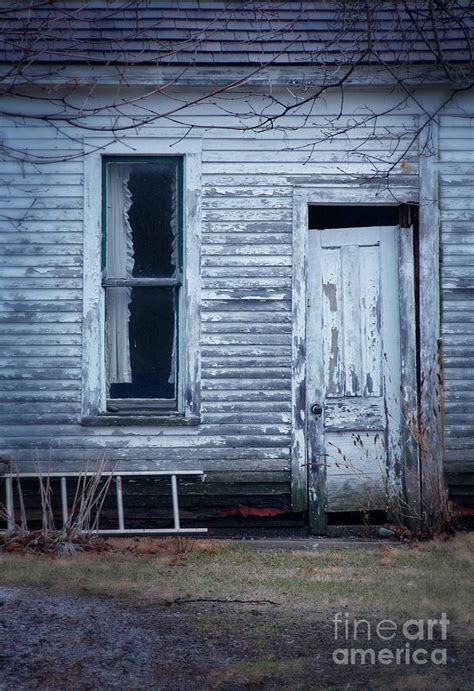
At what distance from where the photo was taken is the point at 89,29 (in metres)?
7.57

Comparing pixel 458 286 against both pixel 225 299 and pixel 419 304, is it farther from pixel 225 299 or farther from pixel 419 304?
pixel 225 299

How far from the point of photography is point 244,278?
771 cm

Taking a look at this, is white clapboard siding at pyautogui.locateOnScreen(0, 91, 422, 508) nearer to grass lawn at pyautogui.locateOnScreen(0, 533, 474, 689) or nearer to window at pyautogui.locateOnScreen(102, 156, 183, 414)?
window at pyautogui.locateOnScreen(102, 156, 183, 414)

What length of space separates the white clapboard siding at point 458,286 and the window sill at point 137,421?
2.17 metres

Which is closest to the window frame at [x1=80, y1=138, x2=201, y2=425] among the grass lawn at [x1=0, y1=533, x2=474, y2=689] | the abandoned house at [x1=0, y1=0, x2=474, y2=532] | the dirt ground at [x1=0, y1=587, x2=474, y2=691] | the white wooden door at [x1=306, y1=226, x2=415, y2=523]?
the abandoned house at [x1=0, y1=0, x2=474, y2=532]

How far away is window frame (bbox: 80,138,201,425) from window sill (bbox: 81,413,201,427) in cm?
3

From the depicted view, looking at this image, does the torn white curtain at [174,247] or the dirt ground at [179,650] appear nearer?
the dirt ground at [179,650]

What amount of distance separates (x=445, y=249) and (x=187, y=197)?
2229 mm

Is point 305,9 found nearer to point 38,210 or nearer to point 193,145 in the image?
point 193,145

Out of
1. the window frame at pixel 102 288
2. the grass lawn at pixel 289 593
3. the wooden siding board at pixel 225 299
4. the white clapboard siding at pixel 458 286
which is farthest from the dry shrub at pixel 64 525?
the white clapboard siding at pixel 458 286

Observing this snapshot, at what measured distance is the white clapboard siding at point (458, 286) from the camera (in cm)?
767

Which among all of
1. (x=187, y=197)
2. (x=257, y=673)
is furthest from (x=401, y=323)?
(x=257, y=673)

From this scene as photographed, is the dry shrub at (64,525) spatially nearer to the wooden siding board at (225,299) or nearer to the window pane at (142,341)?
the wooden siding board at (225,299)

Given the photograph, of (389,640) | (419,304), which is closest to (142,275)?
(419,304)
